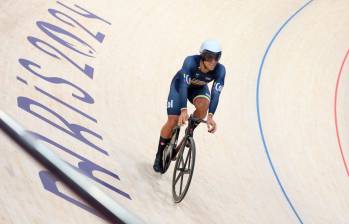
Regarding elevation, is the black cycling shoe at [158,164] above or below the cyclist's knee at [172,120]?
below

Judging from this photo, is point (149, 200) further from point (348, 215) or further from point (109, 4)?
point (109, 4)

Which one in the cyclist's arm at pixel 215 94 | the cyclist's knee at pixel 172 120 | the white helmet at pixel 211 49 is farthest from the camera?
the cyclist's knee at pixel 172 120

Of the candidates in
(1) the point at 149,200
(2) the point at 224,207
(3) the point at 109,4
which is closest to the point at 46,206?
(1) the point at 149,200

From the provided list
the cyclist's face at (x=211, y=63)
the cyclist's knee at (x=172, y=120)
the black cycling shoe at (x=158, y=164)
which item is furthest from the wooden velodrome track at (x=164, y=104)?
the cyclist's face at (x=211, y=63)

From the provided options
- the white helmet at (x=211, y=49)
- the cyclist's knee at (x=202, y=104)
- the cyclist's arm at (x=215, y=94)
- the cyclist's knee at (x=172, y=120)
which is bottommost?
the cyclist's knee at (x=172, y=120)

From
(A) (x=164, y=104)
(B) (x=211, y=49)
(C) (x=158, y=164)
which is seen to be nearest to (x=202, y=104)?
(B) (x=211, y=49)

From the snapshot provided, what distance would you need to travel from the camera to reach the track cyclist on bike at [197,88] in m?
3.78

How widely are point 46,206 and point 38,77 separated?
7.67 feet

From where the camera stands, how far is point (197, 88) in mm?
4219

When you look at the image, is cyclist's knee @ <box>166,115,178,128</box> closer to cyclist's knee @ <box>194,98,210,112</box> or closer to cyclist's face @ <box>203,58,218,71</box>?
cyclist's knee @ <box>194,98,210,112</box>

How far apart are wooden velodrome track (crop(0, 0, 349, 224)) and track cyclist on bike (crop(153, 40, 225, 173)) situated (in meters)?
0.57

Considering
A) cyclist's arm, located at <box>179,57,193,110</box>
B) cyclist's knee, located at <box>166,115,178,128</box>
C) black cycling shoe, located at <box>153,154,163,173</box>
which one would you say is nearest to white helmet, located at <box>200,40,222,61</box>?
cyclist's arm, located at <box>179,57,193,110</box>

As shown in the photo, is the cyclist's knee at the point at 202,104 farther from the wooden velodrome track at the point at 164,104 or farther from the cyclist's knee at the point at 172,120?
the wooden velodrome track at the point at 164,104

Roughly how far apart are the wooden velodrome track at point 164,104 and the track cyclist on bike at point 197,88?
22.4 inches
